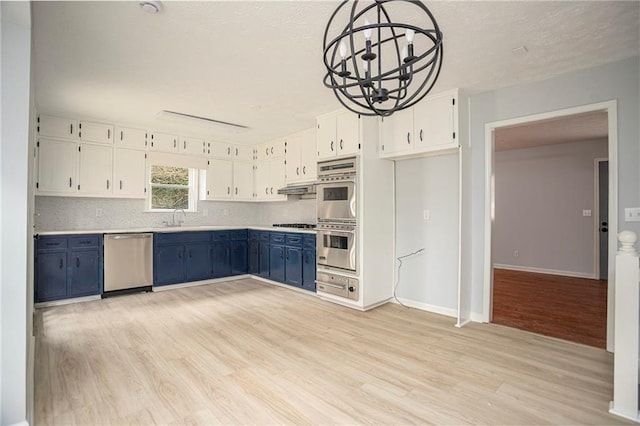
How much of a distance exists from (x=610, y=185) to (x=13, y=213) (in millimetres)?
4344

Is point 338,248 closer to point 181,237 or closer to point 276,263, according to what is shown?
point 276,263

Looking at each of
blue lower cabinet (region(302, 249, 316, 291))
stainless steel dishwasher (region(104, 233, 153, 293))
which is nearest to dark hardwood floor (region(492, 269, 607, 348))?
blue lower cabinet (region(302, 249, 316, 291))

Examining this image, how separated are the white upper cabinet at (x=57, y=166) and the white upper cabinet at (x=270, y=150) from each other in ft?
9.43

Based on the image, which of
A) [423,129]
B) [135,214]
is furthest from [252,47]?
[135,214]

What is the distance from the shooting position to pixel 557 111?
3.18 meters

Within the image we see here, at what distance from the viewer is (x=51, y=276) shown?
4.15 metres

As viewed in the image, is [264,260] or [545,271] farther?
[545,271]

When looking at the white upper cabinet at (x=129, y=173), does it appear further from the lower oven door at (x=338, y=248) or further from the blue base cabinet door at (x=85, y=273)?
the lower oven door at (x=338, y=248)

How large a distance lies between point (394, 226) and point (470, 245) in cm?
103

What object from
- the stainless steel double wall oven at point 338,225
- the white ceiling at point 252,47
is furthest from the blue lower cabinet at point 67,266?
the stainless steel double wall oven at point 338,225

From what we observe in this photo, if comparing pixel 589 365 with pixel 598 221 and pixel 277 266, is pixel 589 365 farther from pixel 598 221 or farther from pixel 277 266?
pixel 598 221

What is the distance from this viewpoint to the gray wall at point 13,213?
5.60ft

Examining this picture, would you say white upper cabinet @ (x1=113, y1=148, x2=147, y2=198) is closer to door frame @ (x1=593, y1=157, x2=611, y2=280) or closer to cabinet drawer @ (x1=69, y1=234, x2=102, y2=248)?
cabinet drawer @ (x1=69, y1=234, x2=102, y2=248)

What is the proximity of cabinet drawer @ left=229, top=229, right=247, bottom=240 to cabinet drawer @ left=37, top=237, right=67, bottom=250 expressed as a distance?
91.0 inches
